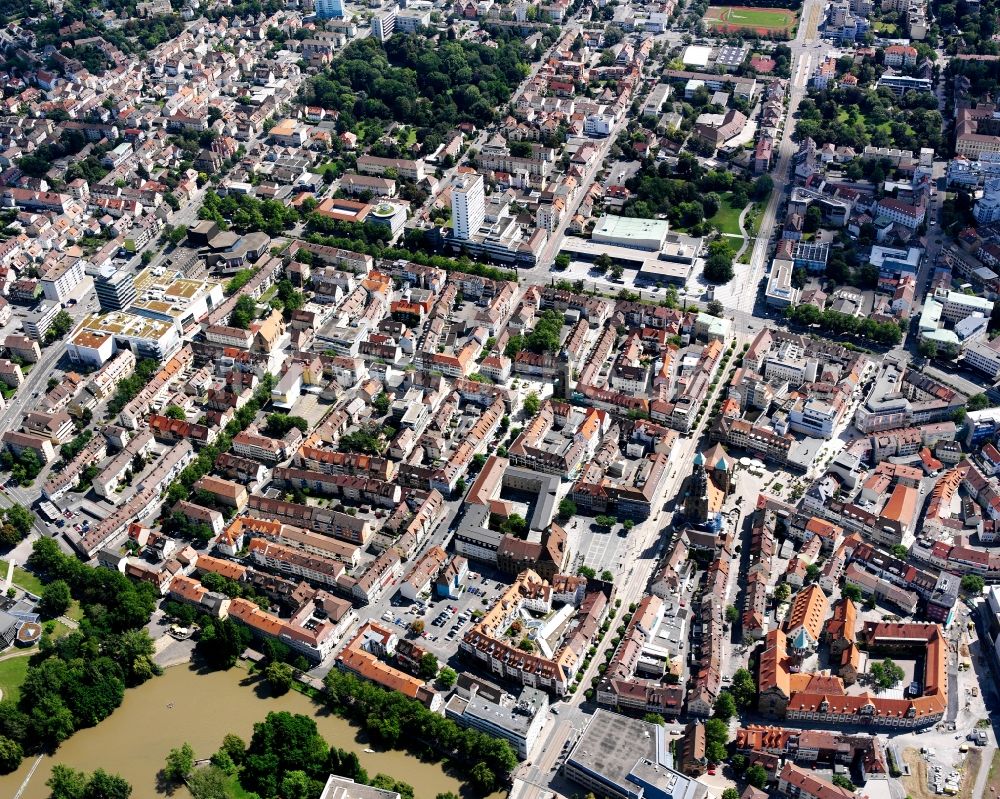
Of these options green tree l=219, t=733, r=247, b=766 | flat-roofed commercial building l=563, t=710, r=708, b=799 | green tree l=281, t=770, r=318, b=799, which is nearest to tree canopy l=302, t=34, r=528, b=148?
green tree l=219, t=733, r=247, b=766

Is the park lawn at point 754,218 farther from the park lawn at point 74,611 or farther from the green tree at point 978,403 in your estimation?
the park lawn at point 74,611

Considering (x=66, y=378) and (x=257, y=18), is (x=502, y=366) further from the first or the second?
(x=257, y=18)

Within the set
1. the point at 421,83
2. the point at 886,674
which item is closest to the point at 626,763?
the point at 886,674

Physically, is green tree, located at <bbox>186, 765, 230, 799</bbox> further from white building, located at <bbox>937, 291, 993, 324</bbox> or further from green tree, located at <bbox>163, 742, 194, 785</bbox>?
white building, located at <bbox>937, 291, 993, 324</bbox>

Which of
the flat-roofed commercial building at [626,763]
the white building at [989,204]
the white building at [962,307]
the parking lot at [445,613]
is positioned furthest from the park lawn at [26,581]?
the white building at [989,204]

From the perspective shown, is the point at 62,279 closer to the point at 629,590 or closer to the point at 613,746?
the point at 629,590

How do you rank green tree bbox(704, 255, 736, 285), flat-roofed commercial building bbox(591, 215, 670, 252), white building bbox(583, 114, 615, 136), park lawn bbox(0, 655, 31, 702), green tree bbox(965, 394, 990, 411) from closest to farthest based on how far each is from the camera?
park lawn bbox(0, 655, 31, 702) < green tree bbox(965, 394, 990, 411) < green tree bbox(704, 255, 736, 285) < flat-roofed commercial building bbox(591, 215, 670, 252) < white building bbox(583, 114, 615, 136)
